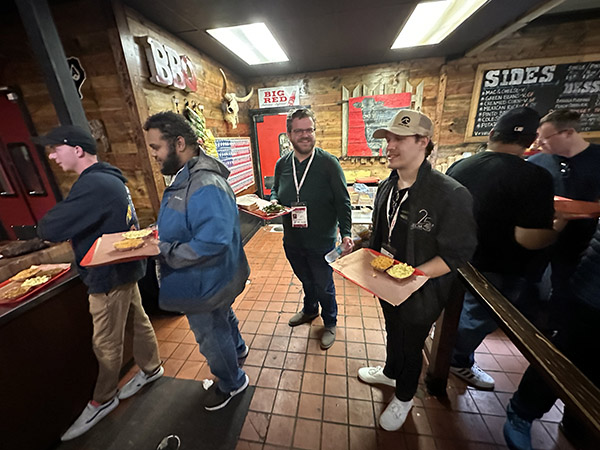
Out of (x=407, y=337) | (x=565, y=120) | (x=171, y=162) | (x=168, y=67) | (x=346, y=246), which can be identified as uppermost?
(x=168, y=67)

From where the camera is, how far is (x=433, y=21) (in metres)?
3.20

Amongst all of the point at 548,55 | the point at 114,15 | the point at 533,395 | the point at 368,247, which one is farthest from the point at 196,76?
the point at 548,55

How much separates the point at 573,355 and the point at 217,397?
2.31 metres

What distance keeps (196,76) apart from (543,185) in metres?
4.11

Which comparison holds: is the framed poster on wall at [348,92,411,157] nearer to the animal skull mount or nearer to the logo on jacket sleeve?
the animal skull mount

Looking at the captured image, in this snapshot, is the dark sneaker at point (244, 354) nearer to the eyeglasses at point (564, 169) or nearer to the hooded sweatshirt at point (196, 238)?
the hooded sweatshirt at point (196, 238)

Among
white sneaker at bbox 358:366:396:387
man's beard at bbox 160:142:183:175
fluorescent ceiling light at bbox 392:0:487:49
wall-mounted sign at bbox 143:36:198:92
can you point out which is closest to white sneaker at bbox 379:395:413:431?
white sneaker at bbox 358:366:396:387

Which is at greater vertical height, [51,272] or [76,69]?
[76,69]

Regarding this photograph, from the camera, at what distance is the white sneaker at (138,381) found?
180cm

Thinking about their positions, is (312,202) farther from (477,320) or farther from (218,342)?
(477,320)

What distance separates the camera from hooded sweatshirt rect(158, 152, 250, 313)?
1.21 m

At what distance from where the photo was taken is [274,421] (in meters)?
1.61

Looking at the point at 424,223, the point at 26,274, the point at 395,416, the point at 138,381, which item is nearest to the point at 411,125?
the point at 424,223

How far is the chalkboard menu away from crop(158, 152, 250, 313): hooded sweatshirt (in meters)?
5.62
